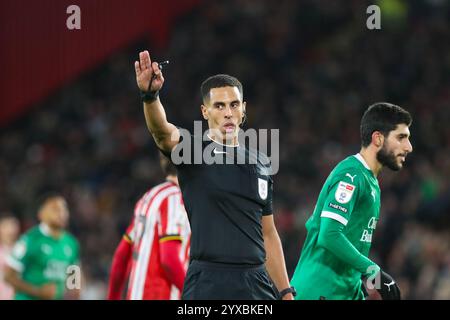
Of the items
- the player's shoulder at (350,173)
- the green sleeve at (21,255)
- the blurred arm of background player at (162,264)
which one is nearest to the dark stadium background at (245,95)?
the green sleeve at (21,255)

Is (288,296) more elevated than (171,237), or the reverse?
(171,237)

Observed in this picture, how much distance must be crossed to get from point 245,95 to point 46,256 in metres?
7.24

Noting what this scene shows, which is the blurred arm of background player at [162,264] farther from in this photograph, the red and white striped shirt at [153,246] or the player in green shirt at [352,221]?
the player in green shirt at [352,221]

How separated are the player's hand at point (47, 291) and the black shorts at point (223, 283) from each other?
460 cm

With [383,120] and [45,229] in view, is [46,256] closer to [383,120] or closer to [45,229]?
[45,229]

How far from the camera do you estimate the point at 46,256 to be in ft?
31.8

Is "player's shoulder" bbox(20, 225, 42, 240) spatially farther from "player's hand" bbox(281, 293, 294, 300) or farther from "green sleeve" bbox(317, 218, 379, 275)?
"player's hand" bbox(281, 293, 294, 300)

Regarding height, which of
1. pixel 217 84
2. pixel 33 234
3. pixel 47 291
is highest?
pixel 217 84

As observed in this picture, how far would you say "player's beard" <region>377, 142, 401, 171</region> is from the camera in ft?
19.7

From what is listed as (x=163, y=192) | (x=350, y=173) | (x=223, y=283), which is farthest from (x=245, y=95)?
(x=223, y=283)

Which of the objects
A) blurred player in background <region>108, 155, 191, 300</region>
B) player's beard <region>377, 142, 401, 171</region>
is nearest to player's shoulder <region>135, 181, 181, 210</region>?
blurred player in background <region>108, 155, 191, 300</region>

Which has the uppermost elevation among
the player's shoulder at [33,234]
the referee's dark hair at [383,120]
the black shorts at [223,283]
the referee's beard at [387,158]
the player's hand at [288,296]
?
the referee's dark hair at [383,120]

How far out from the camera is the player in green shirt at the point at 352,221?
221 inches
